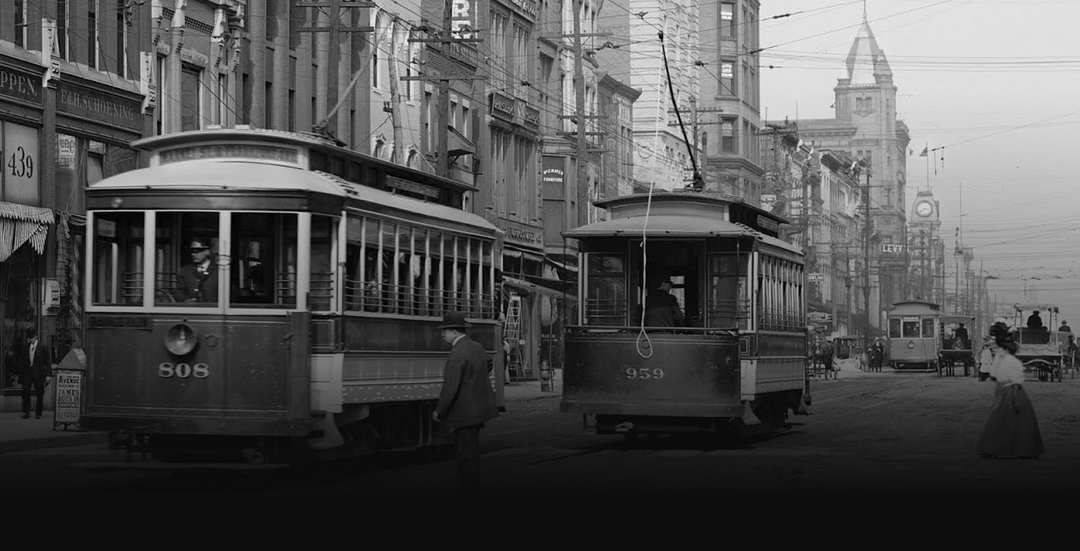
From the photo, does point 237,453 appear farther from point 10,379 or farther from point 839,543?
point 10,379

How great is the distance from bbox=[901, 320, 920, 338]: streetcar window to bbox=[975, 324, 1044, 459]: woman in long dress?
59.0m

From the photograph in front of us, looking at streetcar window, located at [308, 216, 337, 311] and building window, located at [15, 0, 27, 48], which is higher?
building window, located at [15, 0, 27, 48]

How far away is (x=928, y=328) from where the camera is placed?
79625 millimetres

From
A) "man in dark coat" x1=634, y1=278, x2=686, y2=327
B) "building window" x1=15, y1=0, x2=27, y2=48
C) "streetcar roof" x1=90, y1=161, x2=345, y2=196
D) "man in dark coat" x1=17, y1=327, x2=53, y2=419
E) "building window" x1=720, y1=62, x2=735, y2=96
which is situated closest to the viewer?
"streetcar roof" x1=90, y1=161, x2=345, y2=196

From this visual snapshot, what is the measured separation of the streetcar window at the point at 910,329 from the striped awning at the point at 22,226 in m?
52.9

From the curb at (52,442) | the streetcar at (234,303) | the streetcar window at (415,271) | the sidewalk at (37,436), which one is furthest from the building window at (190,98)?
the streetcar at (234,303)

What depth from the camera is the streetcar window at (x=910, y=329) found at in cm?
7969

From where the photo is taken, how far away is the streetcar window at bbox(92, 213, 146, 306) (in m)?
16.7

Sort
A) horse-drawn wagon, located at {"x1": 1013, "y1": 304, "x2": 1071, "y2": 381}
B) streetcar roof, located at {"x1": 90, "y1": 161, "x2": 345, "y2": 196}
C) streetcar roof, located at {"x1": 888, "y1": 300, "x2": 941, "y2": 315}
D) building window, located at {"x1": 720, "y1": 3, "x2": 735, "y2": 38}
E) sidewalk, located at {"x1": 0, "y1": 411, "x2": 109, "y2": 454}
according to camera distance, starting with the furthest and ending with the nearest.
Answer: building window, located at {"x1": 720, "y1": 3, "x2": 735, "y2": 38} < streetcar roof, located at {"x1": 888, "y1": 300, "x2": 941, "y2": 315} < horse-drawn wagon, located at {"x1": 1013, "y1": 304, "x2": 1071, "y2": 381} < sidewalk, located at {"x1": 0, "y1": 411, "x2": 109, "y2": 454} < streetcar roof, located at {"x1": 90, "y1": 161, "x2": 345, "y2": 196}

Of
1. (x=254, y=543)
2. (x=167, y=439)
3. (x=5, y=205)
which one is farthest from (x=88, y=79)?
(x=254, y=543)

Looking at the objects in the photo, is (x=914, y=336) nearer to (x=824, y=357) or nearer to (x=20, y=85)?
(x=824, y=357)

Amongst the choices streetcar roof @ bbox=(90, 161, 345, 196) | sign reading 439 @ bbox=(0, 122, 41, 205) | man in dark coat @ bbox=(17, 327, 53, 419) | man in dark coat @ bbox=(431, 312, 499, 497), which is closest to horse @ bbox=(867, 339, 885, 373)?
sign reading 439 @ bbox=(0, 122, 41, 205)

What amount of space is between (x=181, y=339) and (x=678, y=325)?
8527mm

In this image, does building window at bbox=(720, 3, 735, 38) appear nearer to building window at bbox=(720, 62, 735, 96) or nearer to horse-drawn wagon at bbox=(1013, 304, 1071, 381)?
building window at bbox=(720, 62, 735, 96)
